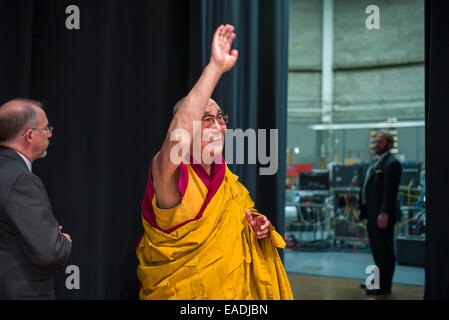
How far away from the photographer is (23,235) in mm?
1553

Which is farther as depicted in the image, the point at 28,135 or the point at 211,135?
the point at 28,135

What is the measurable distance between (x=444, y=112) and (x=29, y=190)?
2118mm

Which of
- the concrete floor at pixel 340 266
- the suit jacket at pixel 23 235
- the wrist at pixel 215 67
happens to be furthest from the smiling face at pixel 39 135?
the concrete floor at pixel 340 266

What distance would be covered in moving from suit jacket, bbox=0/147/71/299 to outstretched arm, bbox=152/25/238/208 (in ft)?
1.70

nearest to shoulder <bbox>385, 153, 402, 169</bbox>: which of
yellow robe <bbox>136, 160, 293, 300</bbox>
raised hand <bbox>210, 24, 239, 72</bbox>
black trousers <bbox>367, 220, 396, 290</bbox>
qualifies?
black trousers <bbox>367, 220, 396, 290</bbox>

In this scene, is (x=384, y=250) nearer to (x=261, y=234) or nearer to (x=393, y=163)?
(x=393, y=163)

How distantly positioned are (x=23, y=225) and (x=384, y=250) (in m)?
3.66

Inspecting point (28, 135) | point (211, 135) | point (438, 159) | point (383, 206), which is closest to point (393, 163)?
point (383, 206)

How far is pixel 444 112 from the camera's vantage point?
2.21 metres

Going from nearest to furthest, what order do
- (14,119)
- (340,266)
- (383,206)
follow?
(14,119) → (383,206) → (340,266)

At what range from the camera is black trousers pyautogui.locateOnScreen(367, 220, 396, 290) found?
4.19m

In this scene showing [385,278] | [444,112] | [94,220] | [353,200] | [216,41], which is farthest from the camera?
[353,200]
